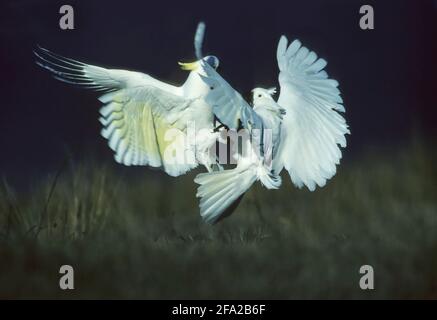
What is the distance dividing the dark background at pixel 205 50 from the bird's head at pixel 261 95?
0.03 meters

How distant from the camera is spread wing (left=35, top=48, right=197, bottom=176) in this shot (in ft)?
9.69

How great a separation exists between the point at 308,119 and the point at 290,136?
0.30ft

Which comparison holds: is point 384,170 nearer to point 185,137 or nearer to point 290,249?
point 290,249

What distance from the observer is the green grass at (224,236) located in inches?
115

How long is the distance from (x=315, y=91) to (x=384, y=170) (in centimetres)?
40

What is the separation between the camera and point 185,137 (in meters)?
2.99

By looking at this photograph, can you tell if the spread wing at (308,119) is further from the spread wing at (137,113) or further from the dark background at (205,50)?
the spread wing at (137,113)

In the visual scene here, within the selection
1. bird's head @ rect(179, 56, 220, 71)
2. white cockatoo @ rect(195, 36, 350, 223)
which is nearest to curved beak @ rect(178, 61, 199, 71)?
bird's head @ rect(179, 56, 220, 71)

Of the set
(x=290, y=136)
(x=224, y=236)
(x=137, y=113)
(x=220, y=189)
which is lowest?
(x=224, y=236)

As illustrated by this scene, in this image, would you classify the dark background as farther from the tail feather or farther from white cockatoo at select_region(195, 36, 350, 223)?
the tail feather

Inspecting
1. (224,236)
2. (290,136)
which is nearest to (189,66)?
(290,136)

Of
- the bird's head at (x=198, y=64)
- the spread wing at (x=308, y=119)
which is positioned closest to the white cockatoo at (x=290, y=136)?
the spread wing at (x=308, y=119)

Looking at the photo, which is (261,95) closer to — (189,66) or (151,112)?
(189,66)

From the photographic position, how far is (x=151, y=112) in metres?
2.99
